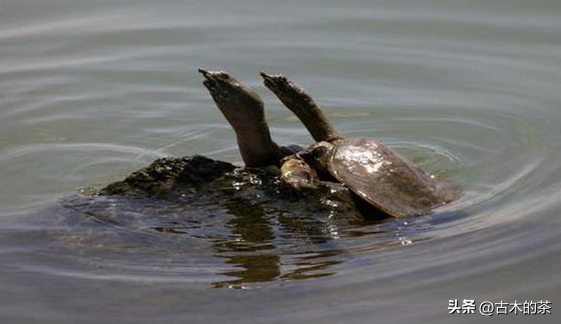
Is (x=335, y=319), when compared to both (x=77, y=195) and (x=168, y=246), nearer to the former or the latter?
(x=168, y=246)

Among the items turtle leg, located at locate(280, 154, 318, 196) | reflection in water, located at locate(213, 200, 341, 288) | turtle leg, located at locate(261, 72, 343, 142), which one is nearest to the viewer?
reflection in water, located at locate(213, 200, 341, 288)

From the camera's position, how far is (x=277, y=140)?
6.44 meters

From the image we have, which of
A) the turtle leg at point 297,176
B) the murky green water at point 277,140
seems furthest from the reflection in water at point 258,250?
the turtle leg at point 297,176

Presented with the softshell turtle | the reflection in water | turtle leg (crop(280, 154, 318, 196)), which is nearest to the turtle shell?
the softshell turtle

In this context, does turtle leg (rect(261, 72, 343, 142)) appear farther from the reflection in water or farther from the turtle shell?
the reflection in water

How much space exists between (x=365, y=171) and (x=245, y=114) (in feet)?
1.89

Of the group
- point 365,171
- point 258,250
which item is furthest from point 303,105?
point 258,250

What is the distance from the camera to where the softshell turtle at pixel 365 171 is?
4.86m

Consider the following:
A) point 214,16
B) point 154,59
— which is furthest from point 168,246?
point 214,16

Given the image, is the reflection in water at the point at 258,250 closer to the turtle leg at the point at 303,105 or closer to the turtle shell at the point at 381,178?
the turtle shell at the point at 381,178

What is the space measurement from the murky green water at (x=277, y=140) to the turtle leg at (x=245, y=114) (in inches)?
13.9

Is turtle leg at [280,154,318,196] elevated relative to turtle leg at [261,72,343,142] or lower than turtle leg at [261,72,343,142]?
lower

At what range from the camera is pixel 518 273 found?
4.45 metres

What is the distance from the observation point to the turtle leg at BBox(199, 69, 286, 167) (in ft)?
16.2
